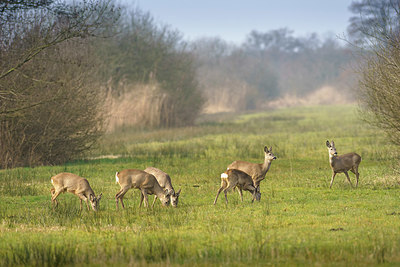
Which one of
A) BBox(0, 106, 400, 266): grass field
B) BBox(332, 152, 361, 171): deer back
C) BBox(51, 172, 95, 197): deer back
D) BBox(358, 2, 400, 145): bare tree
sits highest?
BBox(358, 2, 400, 145): bare tree

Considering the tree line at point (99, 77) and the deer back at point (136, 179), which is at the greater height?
the tree line at point (99, 77)

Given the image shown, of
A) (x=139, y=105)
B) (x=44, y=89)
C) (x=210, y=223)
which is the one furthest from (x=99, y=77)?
(x=210, y=223)

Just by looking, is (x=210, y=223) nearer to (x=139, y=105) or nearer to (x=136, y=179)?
(x=136, y=179)

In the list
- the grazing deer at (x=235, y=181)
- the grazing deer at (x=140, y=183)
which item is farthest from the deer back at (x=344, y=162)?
the grazing deer at (x=140, y=183)

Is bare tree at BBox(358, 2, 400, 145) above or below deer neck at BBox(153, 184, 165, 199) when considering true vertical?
above

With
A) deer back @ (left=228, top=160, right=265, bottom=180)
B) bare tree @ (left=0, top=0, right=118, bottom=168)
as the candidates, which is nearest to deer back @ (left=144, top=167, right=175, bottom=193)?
deer back @ (left=228, top=160, right=265, bottom=180)

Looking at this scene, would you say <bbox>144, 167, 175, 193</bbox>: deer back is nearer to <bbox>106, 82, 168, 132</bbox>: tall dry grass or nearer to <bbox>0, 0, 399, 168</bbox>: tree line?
<bbox>0, 0, 399, 168</bbox>: tree line

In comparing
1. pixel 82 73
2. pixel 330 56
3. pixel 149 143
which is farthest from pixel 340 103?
pixel 82 73

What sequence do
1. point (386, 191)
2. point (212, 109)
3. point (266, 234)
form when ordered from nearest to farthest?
point (266, 234)
point (386, 191)
point (212, 109)

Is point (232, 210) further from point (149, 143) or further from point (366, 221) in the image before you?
point (149, 143)

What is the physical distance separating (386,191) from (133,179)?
5.76 metres

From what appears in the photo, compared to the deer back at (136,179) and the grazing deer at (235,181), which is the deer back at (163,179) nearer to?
the deer back at (136,179)

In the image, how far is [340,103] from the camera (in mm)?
94562

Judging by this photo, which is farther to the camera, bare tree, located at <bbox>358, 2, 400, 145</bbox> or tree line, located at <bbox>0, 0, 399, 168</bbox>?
tree line, located at <bbox>0, 0, 399, 168</bbox>
